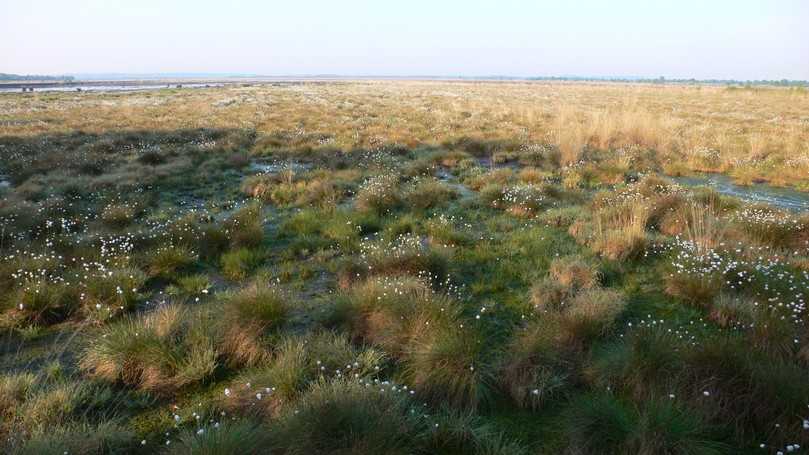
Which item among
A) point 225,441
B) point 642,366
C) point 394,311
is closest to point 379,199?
point 394,311

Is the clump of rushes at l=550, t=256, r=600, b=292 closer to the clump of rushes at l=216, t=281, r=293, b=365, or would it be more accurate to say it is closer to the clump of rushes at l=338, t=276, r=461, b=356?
the clump of rushes at l=338, t=276, r=461, b=356

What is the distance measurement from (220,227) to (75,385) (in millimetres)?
4520

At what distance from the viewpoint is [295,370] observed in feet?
13.6

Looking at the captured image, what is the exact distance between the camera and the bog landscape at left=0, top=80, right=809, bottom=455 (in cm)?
359

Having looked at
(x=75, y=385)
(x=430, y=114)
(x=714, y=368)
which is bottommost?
(x=75, y=385)

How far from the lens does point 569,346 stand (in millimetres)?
4738

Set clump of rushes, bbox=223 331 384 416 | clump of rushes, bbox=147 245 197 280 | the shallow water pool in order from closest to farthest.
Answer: clump of rushes, bbox=223 331 384 416 < clump of rushes, bbox=147 245 197 280 < the shallow water pool

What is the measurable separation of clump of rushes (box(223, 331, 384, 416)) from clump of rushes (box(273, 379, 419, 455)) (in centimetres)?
24

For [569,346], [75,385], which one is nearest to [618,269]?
[569,346]

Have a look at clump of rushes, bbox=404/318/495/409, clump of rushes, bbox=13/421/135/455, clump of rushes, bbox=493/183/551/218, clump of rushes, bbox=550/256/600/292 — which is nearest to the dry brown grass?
clump of rushes, bbox=493/183/551/218

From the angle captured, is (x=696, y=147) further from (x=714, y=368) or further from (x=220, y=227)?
(x=220, y=227)

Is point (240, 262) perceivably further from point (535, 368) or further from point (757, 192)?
point (757, 192)

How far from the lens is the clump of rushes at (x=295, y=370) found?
3949 millimetres

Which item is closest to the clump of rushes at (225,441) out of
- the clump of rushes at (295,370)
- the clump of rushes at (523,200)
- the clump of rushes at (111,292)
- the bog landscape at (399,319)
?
the bog landscape at (399,319)
